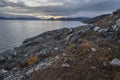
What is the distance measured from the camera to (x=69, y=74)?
1288cm

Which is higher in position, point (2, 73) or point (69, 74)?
point (69, 74)

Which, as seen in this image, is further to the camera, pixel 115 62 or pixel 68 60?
pixel 68 60

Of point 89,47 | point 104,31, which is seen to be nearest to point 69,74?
point 89,47

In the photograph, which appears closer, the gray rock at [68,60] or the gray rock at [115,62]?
the gray rock at [115,62]

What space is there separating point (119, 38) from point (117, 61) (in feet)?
28.1

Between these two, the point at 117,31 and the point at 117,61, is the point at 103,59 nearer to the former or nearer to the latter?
the point at 117,61

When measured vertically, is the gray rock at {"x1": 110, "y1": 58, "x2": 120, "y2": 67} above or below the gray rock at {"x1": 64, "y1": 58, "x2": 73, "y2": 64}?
above

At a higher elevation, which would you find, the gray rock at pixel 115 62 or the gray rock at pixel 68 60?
the gray rock at pixel 115 62

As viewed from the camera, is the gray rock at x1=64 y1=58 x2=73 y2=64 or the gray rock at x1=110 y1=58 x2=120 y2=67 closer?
the gray rock at x1=110 y1=58 x2=120 y2=67

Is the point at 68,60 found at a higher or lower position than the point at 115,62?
lower

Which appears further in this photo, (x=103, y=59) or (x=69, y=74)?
(x=103, y=59)

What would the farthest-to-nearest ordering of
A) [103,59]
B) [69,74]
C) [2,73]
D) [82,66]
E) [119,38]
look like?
[119,38], [2,73], [103,59], [82,66], [69,74]

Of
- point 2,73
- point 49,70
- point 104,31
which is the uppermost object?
point 104,31

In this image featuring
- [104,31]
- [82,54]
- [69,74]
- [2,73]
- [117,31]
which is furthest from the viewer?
[104,31]
